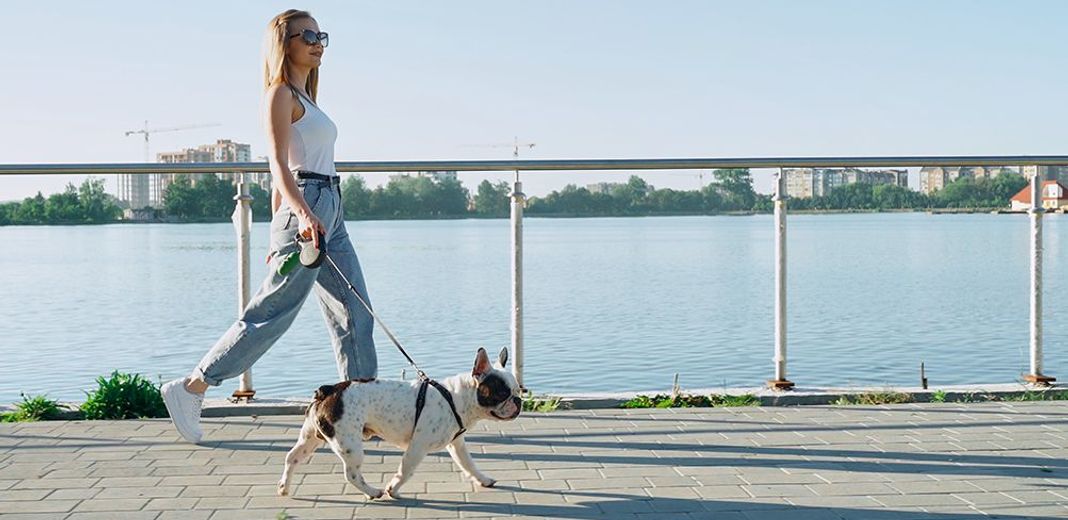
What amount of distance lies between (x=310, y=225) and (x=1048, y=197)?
3.98 metres

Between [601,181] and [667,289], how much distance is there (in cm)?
1656

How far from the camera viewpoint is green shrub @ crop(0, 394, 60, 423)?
18.4ft

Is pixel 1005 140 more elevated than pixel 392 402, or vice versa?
pixel 1005 140

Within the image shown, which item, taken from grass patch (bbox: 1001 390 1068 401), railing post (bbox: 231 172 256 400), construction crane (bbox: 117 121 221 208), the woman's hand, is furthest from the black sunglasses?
grass patch (bbox: 1001 390 1068 401)

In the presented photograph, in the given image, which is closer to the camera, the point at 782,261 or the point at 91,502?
the point at 91,502

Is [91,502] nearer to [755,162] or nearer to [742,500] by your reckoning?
[742,500]

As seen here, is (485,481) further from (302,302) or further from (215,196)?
(215,196)

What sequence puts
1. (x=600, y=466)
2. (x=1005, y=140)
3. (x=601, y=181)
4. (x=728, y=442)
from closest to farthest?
(x=600, y=466)
(x=728, y=442)
(x=601, y=181)
(x=1005, y=140)

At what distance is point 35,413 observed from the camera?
5.61 meters

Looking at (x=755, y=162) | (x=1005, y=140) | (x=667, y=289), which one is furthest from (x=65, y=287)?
(x=1005, y=140)

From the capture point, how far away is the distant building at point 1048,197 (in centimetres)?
630

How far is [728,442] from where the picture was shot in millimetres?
4938

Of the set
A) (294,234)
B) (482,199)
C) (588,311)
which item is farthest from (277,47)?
(588,311)

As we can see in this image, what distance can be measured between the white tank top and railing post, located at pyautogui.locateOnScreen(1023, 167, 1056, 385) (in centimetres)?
376
